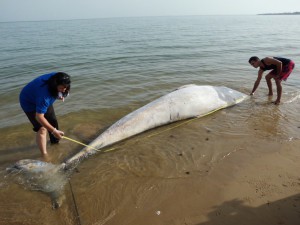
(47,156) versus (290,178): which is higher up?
(290,178)

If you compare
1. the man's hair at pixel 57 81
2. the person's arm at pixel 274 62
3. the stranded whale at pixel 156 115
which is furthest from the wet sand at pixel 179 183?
the person's arm at pixel 274 62

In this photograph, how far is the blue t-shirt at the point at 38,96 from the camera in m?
4.31

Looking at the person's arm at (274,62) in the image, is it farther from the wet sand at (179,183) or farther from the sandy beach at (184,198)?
the sandy beach at (184,198)

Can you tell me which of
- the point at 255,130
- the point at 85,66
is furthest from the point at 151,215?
the point at 85,66

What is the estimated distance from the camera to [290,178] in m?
4.35

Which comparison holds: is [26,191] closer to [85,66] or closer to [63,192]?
[63,192]

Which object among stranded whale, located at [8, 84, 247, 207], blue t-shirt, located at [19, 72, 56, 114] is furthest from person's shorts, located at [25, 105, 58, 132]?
stranded whale, located at [8, 84, 247, 207]

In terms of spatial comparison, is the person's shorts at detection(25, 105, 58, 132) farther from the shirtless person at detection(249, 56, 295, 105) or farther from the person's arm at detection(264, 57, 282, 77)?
the person's arm at detection(264, 57, 282, 77)

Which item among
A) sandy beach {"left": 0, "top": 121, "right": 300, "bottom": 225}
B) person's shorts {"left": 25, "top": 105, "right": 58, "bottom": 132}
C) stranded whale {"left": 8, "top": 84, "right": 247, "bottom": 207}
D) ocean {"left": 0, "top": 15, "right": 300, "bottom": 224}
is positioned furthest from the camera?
ocean {"left": 0, "top": 15, "right": 300, "bottom": 224}

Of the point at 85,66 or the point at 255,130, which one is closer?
the point at 255,130

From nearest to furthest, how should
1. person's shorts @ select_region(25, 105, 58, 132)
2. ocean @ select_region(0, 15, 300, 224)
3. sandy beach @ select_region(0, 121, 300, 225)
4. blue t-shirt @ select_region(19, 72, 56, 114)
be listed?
1. sandy beach @ select_region(0, 121, 300, 225)
2. blue t-shirt @ select_region(19, 72, 56, 114)
3. person's shorts @ select_region(25, 105, 58, 132)
4. ocean @ select_region(0, 15, 300, 224)

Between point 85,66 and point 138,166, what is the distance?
10594mm

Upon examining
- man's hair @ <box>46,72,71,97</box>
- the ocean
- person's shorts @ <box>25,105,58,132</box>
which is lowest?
the ocean

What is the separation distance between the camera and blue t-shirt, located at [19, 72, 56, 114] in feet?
14.1
